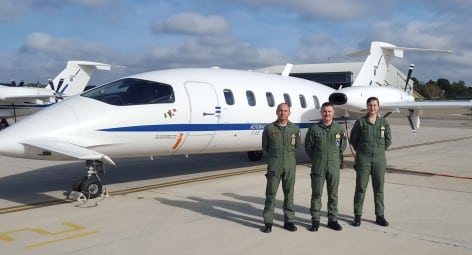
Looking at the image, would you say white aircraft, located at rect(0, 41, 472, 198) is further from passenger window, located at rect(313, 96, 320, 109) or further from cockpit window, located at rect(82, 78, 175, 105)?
passenger window, located at rect(313, 96, 320, 109)

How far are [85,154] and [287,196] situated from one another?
11.8ft

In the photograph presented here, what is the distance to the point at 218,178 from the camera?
12.1 metres

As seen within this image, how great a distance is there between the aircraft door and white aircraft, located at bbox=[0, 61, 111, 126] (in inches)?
876

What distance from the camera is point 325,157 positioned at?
274 inches

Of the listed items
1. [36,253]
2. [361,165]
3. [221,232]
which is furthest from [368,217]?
[36,253]

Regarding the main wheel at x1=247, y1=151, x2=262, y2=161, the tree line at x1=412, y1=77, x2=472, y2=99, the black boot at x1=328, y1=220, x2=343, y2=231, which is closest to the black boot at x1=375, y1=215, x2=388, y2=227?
the black boot at x1=328, y1=220, x2=343, y2=231

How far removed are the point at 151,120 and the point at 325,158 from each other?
4.11 m

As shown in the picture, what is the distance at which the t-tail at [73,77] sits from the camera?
3475cm

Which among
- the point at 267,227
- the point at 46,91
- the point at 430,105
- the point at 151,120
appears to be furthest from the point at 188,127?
the point at 46,91

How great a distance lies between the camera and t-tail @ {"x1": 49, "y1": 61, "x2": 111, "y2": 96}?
3475 cm

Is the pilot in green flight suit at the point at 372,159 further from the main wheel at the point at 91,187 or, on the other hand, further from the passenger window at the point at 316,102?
the passenger window at the point at 316,102

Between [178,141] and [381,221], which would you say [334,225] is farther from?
[178,141]

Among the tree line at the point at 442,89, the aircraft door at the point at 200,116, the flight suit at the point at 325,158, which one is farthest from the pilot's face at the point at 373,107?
the tree line at the point at 442,89

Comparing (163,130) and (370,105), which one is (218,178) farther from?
(370,105)
